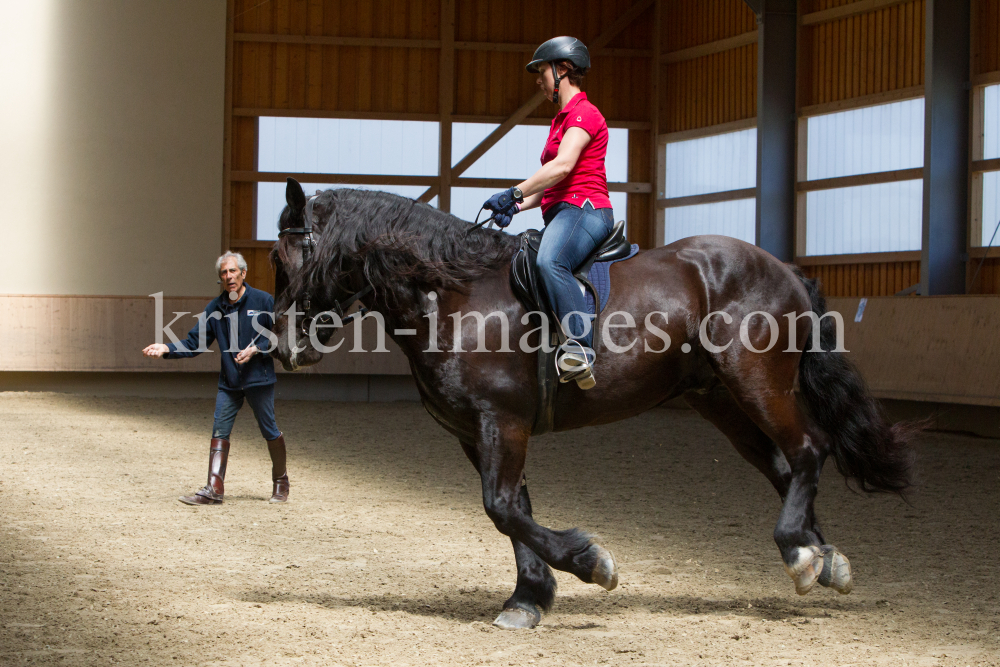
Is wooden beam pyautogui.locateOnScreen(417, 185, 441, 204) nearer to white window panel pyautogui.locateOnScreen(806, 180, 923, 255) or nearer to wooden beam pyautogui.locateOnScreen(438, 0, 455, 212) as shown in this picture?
wooden beam pyautogui.locateOnScreen(438, 0, 455, 212)

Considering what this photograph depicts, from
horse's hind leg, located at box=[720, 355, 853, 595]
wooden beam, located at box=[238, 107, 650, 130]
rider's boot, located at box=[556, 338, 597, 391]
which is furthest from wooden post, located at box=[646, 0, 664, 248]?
rider's boot, located at box=[556, 338, 597, 391]

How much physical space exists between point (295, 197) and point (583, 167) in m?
1.19

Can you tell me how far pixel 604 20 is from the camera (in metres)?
18.4

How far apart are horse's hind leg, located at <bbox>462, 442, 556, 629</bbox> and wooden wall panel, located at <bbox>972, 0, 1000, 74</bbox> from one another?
1135cm

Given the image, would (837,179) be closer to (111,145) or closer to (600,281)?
(111,145)

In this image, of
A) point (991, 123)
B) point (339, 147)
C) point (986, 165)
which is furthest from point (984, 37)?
point (339, 147)

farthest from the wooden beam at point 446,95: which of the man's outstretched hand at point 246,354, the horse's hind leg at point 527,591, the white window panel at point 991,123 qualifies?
the horse's hind leg at point 527,591

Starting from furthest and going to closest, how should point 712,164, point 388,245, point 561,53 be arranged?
point 712,164, point 561,53, point 388,245

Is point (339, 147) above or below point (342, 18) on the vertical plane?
below

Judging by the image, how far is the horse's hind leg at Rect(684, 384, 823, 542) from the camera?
15.5 feet

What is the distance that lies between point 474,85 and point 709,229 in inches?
188

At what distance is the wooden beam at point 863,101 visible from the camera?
46.3ft

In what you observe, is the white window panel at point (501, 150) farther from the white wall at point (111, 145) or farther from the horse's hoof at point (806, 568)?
the horse's hoof at point (806, 568)

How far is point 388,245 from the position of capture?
410 centimetres
